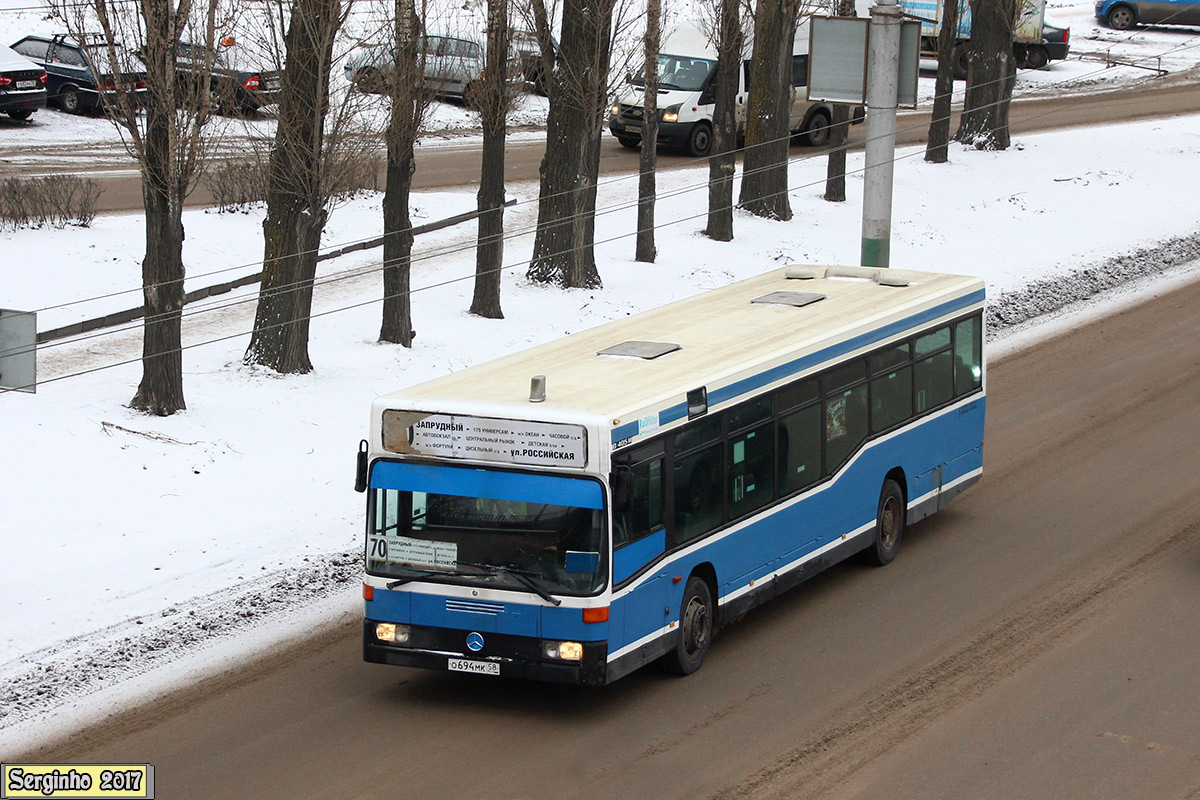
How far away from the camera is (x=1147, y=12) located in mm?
53188

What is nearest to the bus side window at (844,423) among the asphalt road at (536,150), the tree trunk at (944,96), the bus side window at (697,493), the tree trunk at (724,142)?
the bus side window at (697,493)

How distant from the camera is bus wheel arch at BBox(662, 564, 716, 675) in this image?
11.0 m

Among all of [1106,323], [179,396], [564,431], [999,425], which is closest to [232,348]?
[179,396]

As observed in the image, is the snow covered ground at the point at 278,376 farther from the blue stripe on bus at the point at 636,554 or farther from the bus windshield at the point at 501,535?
the blue stripe on bus at the point at 636,554

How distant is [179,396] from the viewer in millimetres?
16969

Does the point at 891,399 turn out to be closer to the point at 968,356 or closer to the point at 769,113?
the point at 968,356

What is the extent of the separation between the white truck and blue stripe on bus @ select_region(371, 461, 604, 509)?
115ft

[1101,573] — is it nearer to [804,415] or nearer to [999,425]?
[804,415]

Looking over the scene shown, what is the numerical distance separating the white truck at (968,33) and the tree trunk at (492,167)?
23811mm

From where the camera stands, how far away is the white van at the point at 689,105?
33.1 m

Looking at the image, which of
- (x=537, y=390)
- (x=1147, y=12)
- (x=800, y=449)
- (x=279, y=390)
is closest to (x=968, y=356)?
(x=800, y=449)

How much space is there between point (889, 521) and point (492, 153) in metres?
9.87

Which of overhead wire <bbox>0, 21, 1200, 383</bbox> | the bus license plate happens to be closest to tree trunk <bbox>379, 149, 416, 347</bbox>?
overhead wire <bbox>0, 21, 1200, 383</bbox>

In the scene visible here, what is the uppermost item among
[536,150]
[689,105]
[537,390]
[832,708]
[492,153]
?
[689,105]
